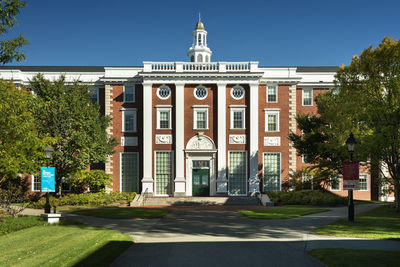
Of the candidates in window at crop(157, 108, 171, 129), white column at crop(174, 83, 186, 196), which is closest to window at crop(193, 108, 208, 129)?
white column at crop(174, 83, 186, 196)

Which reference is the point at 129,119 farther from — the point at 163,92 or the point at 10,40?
the point at 10,40

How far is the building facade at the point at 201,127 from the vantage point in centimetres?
3278

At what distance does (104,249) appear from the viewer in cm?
1119

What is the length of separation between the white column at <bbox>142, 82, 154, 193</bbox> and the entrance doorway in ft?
13.6

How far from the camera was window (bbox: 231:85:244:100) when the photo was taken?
33531 mm

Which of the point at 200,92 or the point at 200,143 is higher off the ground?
the point at 200,92

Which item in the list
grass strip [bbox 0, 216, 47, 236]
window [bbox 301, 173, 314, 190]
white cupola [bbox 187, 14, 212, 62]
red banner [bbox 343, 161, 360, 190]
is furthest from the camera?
white cupola [bbox 187, 14, 212, 62]

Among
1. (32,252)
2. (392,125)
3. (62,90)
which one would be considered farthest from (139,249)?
(62,90)

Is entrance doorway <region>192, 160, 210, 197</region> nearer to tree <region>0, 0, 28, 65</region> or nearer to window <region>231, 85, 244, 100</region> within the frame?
window <region>231, 85, 244, 100</region>

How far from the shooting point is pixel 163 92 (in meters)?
33.7

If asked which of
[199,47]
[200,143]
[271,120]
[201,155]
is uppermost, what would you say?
[199,47]

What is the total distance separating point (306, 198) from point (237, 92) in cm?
1196

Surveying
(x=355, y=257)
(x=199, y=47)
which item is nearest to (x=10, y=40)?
(x=355, y=257)

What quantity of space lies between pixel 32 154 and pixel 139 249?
45.4 ft
